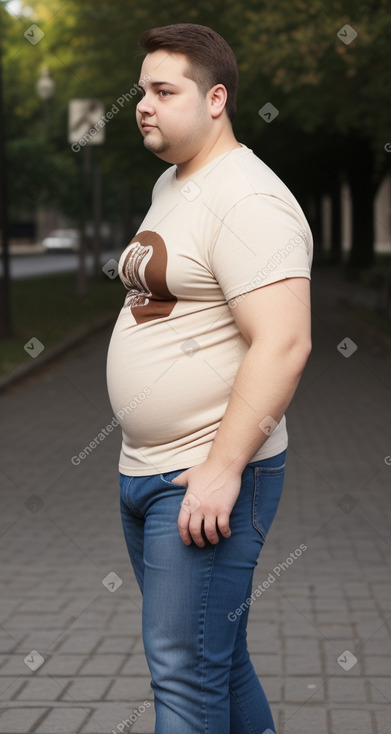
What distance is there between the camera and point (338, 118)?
18047mm

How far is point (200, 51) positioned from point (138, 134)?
84.0 feet

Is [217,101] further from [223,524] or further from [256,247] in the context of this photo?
[223,524]

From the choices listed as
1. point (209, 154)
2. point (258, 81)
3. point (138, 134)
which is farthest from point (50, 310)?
point (209, 154)

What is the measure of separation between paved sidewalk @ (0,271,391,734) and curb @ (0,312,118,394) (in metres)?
3.08

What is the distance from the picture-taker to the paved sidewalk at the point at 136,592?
4.00 m

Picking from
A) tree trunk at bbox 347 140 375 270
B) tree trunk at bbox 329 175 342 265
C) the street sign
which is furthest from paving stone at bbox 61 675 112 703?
tree trunk at bbox 329 175 342 265

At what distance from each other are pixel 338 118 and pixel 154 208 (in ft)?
52.3

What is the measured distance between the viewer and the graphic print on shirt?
2.42m

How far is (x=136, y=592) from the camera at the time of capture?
5445mm

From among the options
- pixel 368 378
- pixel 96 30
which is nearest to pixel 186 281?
pixel 368 378

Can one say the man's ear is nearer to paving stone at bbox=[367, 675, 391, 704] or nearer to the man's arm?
the man's arm

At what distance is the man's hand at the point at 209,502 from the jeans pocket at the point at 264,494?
0.13 metres

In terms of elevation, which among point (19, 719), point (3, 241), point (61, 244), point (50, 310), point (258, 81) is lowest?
point (61, 244)

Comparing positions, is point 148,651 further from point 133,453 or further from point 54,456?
point 54,456
